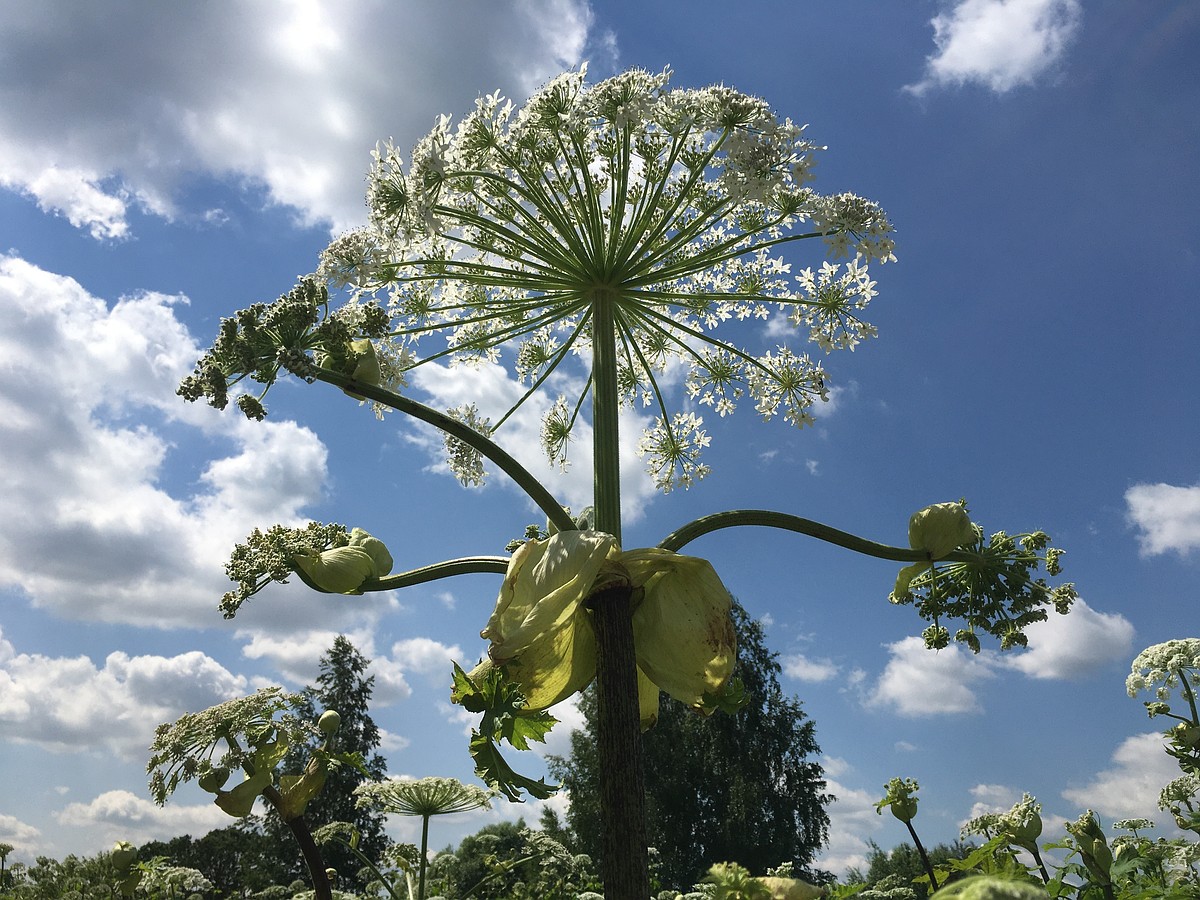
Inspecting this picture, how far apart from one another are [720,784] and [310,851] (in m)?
34.6

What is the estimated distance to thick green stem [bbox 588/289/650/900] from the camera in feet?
8.16

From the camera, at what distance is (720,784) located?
34.9 metres

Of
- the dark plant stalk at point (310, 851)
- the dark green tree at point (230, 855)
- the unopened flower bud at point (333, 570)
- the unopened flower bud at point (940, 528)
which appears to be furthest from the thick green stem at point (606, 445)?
the dark green tree at point (230, 855)

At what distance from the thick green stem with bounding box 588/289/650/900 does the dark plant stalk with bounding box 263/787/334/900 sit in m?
1.22

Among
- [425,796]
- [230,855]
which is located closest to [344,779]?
[230,855]

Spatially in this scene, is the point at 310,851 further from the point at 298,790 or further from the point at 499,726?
the point at 499,726

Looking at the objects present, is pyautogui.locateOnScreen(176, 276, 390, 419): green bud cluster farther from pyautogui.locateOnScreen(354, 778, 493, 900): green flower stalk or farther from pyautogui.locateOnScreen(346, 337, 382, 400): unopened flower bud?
pyautogui.locateOnScreen(354, 778, 493, 900): green flower stalk

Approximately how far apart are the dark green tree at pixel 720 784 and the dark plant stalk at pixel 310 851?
99.7ft

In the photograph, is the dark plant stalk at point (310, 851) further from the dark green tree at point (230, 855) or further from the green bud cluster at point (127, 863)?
the dark green tree at point (230, 855)

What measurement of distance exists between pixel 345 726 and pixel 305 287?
126 feet

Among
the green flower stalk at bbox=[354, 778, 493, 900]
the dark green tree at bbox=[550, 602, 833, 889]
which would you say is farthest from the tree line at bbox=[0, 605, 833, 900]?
the green flower stalk at bbox=[354, 778, 493, 900]

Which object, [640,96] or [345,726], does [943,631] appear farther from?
[345,726]

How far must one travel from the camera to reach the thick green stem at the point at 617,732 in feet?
8.16

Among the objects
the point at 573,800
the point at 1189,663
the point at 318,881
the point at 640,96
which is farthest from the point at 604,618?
the point at 573,800
